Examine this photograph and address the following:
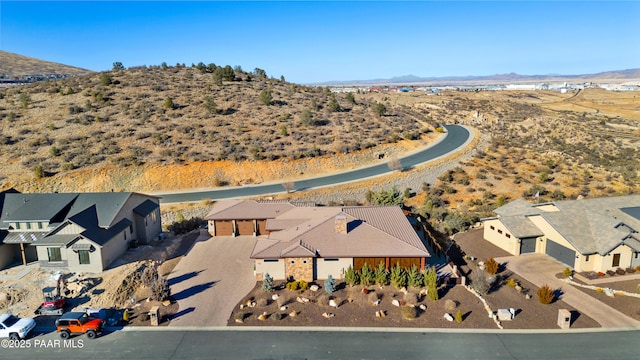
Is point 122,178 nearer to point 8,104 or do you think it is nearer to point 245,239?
point 245,239

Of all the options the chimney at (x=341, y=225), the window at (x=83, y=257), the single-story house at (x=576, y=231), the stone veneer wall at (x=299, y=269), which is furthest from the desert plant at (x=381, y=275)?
the window at (x=83, y=257)

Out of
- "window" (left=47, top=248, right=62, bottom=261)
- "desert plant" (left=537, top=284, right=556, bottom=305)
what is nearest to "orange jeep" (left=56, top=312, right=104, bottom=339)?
"window" (left=47, top=248, right=62, bottom=261)

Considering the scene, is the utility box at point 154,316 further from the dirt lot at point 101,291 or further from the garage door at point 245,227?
the garage door at point 245,227

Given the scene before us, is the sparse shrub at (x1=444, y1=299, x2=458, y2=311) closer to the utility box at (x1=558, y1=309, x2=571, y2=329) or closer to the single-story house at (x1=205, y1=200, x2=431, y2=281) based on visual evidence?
the single-story house at (x1=205, y1=200, x2=431, y2=281)

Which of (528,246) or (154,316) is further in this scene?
(528,246)

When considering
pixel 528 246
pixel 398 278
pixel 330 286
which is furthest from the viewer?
pixel 528 246

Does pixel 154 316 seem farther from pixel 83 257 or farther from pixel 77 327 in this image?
pixel 83 257

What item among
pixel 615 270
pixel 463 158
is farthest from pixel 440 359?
pixel 463 158

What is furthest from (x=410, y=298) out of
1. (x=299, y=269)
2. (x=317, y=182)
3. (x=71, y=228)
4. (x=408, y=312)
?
(x=317, y=182)
